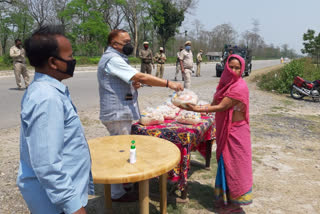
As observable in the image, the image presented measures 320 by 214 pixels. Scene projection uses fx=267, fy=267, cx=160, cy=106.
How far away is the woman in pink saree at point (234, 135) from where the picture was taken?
2.79m

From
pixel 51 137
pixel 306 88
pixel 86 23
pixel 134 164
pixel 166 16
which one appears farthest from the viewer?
pixel 166 16

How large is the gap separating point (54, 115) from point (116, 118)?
1.57 metres

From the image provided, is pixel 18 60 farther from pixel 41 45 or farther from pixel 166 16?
pixel 166 16

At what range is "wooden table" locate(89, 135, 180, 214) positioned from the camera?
1.88 metres

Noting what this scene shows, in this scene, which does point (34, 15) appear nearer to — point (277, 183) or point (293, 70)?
point (293, 70)

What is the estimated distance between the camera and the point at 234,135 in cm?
282

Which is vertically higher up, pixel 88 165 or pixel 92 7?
pixel 92 7

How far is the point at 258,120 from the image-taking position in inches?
280

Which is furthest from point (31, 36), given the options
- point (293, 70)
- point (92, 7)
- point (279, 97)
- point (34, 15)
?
point (34, 15)

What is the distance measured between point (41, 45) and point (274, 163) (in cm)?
410

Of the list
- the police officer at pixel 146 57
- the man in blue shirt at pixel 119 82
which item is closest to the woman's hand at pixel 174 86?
the man in blue shirt at pixel 119 82

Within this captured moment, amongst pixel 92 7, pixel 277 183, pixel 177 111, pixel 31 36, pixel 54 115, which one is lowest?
pixel 277 183

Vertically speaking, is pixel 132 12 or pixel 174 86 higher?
pixel 132 12

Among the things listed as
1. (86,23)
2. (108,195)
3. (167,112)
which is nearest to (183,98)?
(167,112)
